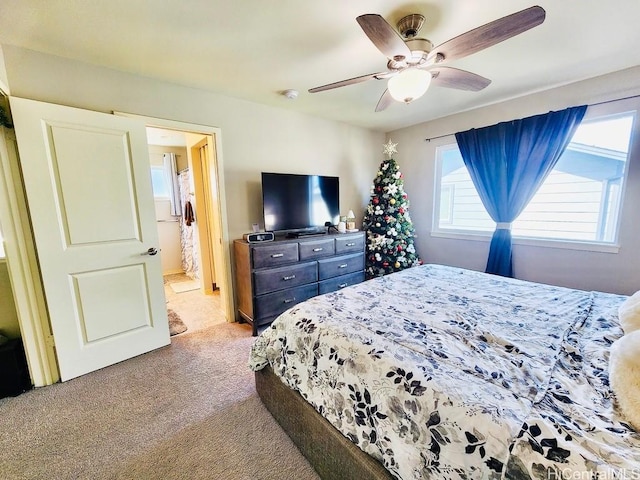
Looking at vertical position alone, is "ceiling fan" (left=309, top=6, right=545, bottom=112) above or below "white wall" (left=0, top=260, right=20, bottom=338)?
above

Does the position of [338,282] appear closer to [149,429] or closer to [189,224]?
[149,429]

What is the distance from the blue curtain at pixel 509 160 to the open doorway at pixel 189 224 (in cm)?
309

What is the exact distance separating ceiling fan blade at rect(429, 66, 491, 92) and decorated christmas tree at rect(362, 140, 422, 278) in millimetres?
1787

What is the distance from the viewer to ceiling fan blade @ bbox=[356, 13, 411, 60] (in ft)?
3.98

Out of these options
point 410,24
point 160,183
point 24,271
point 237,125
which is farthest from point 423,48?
point 160,183

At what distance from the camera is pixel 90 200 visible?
Result: 204 cm

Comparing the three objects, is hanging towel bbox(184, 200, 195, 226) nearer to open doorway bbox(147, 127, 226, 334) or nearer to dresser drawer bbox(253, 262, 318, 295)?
open doorway bbox(147, 127, 226, 334)

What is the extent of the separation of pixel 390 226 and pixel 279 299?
1.87 meters

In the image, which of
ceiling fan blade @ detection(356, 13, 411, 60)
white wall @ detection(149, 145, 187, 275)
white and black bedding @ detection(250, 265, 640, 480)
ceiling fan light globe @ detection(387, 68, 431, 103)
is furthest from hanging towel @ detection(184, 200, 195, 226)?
ceiling fan blade @ detection(356, 13, 411, 60)

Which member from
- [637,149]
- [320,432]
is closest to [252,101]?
[320,432]

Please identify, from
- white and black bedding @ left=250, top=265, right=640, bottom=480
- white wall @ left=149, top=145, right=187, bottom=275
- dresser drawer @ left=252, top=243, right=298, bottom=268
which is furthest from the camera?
white wall @ left=149, top=145, right=187, bottom=275

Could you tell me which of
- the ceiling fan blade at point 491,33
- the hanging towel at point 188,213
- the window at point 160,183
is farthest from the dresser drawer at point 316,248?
the window at point 160,183

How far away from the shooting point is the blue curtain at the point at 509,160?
2.66m

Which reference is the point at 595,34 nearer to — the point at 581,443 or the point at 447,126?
the point at 447,126
